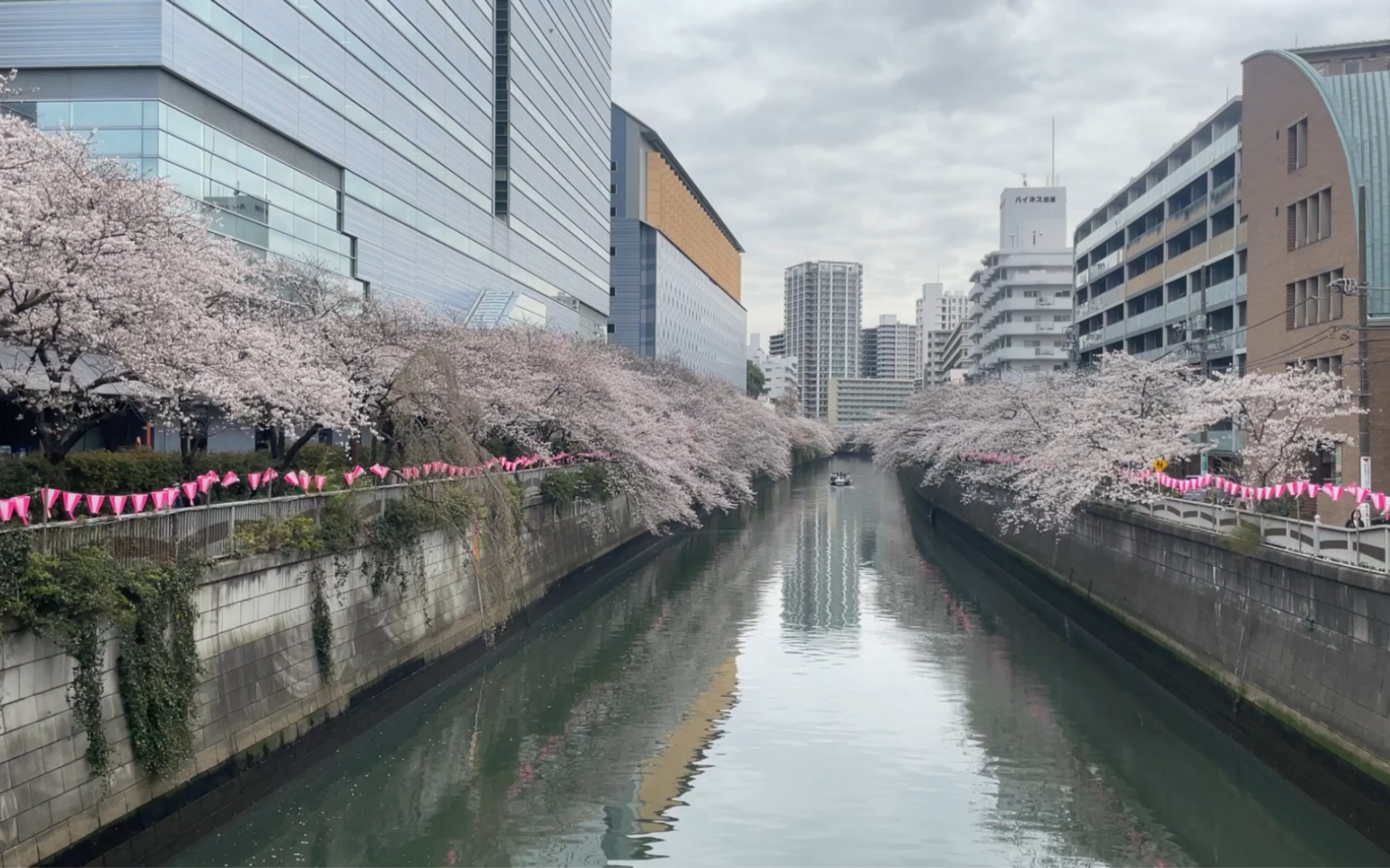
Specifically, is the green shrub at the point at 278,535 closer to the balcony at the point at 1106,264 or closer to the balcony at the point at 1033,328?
the balcony at the point at 1106,264

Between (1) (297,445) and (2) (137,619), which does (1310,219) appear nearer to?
(1) (297,445)

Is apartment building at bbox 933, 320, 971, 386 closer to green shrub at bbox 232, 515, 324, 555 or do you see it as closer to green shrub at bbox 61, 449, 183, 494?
green shrub at bbox 61, 449, 183, 494

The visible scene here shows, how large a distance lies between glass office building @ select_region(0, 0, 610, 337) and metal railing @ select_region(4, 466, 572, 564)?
1485 centimetres

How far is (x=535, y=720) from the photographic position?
835 inches

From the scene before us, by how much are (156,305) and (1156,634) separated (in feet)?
70.1

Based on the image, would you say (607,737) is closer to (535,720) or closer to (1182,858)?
(535,720)

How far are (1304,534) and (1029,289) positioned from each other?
249 ft

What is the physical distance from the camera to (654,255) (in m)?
95.4

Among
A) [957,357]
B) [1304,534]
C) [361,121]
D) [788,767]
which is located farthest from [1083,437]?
[957,357]

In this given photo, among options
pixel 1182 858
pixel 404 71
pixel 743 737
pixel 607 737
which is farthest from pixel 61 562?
pixel 404 71

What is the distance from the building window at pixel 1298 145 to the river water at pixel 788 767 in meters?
16.6

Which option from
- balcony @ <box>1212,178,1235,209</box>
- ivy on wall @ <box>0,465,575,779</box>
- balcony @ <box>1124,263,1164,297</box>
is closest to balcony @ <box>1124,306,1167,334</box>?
balcony @ <box>1124,263,1164,297</box>

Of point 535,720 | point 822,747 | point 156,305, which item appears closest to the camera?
point 156,305

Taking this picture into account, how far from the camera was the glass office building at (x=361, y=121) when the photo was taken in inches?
1112
